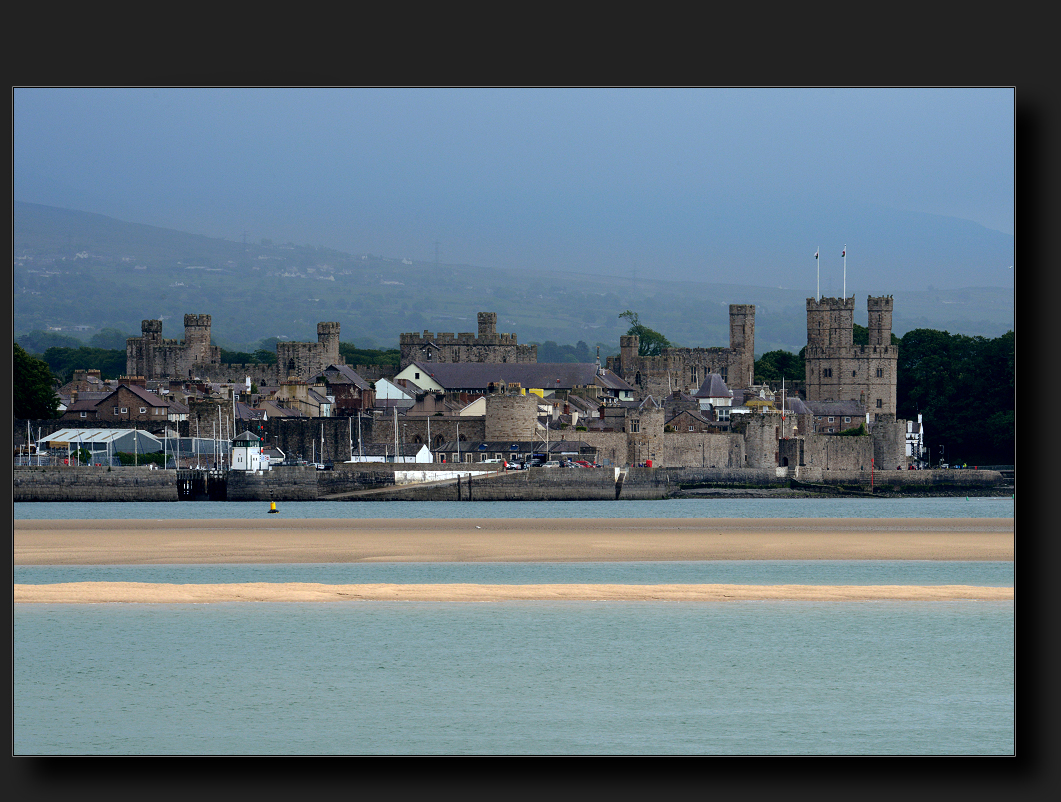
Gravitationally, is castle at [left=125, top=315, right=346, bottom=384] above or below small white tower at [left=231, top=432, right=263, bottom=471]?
above

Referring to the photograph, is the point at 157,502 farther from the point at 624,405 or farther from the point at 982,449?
the point at 982,449

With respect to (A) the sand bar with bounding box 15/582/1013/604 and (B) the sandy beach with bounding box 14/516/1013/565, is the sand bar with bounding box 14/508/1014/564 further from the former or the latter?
(A) the sand bar with bounding box 15/582/1013/604

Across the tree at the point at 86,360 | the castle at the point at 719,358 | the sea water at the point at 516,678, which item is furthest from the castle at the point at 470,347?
the sea water at the point at 516,678

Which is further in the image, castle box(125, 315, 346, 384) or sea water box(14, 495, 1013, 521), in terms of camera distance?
castle box(125, 315, 346, 384)

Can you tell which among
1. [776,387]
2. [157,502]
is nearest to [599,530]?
[157,502]

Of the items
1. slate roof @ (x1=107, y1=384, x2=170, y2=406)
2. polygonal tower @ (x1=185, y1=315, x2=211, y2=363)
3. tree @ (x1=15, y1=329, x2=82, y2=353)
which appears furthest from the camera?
tree @ (x1=15, y1=329, x2=82, y2=353)

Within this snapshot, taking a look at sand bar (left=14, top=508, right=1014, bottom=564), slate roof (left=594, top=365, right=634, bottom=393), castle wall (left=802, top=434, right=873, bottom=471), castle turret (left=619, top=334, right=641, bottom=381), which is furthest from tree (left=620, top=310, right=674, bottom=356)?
sand bar (left=14, top=508, right=1014, bottom=564)
